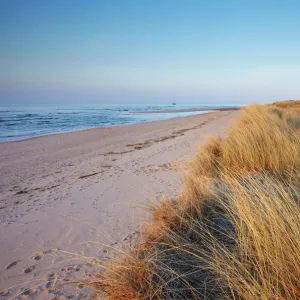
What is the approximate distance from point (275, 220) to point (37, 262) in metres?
2.16

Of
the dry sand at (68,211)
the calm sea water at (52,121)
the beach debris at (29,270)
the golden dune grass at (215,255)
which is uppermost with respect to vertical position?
the golden dune grass at (215,255)

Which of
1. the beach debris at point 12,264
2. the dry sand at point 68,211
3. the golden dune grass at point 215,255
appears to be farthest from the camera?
the beach debris at point 12,264

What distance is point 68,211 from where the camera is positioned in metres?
3.71

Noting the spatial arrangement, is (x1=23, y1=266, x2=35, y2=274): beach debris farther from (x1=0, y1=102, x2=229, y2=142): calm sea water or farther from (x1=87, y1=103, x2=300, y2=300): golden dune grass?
(x1=0, y1=102, x2=229, y2=142): calm sea water

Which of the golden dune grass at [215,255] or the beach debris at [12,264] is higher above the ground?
the golden dune grass at [215,255]

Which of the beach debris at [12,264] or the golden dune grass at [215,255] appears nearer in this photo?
the golden dune grass at [215,255]

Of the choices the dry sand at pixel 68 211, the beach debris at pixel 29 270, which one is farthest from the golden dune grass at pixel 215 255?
the beach debris at pixel 29 270

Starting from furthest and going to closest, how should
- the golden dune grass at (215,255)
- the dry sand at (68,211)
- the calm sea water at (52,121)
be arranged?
the calm sea water at (52,121), the dry sand at (68,211), the golden dune grass at (215,255)

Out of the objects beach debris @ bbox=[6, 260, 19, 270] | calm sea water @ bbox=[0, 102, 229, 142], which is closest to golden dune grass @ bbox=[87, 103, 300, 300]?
beach debris @ bbox=[6, 260, 19, 270]

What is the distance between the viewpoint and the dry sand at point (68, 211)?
2203 mm

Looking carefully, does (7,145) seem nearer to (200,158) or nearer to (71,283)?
(200,158)

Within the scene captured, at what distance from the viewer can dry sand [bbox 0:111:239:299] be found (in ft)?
7.23

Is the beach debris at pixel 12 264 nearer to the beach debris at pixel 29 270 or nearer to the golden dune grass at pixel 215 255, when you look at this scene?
the beach debris at pixel 29 270

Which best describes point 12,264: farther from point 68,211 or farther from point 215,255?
point 215,255
